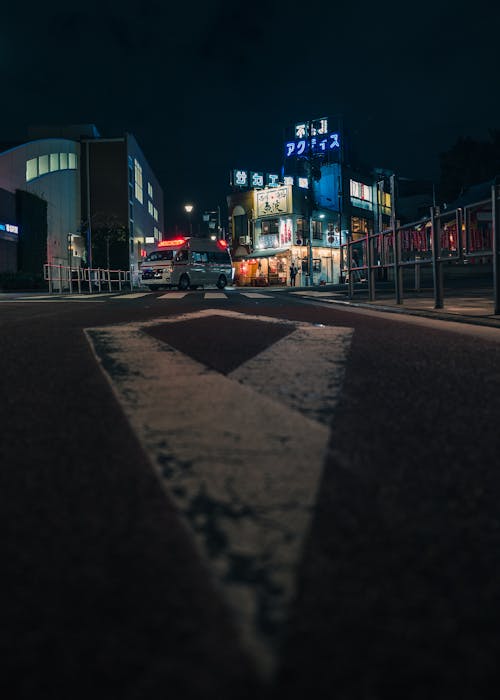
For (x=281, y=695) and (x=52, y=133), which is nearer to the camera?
(x=281, y=695)

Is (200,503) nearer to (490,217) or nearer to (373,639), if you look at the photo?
(373,639)

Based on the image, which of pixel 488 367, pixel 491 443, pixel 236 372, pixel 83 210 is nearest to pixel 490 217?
pixel 488 367

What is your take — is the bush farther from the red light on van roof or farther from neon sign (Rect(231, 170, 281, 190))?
neon sign (Rect(231, 170, 281, 190))

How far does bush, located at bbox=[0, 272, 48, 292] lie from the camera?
35812mm

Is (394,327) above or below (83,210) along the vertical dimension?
below

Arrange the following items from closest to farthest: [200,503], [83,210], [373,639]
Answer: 1. [373,639]
2. [200,503]
3. [83,210]

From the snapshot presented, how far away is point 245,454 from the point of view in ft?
→ 6.79

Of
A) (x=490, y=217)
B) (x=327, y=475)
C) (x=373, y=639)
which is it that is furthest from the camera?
(x=490, y=217)

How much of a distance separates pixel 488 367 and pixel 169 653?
11.6ft

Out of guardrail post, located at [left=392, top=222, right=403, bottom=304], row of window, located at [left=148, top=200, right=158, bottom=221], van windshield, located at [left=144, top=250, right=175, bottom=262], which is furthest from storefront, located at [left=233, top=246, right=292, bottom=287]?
guardrail post, located at [left=392, top=222, right=403, bottom=304]

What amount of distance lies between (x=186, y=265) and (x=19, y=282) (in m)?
14.4

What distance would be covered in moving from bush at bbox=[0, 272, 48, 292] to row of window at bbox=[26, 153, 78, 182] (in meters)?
15.4

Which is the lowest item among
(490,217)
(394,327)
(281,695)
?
(281,695)

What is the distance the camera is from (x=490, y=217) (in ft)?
26.6
